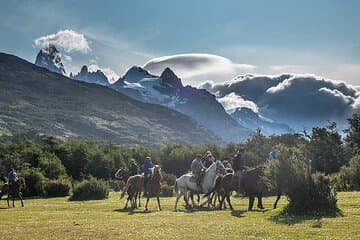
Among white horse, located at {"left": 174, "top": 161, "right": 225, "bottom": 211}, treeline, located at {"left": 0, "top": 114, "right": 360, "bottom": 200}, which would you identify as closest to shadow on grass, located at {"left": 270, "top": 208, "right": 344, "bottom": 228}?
white horse, located at {"left": 174, "top": 161, "right": 225, "bottom": 211}

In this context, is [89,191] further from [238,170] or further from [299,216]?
[299,216]

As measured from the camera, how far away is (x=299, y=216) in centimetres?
2216

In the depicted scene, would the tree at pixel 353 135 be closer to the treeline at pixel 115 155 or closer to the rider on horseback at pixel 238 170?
the treeline at pixel 115 155

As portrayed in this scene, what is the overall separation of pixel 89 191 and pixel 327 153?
4197 cm

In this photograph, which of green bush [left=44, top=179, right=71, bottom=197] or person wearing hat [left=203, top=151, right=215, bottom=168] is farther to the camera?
green bush [left=44, top=179, right=71, bottom=197]

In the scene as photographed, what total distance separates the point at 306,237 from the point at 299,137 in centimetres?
7610

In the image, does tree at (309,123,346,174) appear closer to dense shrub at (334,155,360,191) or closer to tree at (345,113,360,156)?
tree at (345,113,360,156)

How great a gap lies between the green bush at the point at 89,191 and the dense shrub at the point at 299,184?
24.2 metres

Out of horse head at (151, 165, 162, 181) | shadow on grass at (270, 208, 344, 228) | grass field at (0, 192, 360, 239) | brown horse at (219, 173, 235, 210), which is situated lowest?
grass field at (0, 192, 360, 239)

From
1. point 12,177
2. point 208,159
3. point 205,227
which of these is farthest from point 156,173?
point 12,177

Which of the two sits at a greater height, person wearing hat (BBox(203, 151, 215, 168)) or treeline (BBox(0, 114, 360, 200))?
treeline (BBox(0, 114, 360, 200))

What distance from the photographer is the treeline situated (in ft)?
211

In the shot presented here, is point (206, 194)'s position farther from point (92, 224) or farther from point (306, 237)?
point (306, 237)

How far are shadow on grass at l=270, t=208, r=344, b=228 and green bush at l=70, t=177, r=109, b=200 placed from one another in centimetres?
2536
